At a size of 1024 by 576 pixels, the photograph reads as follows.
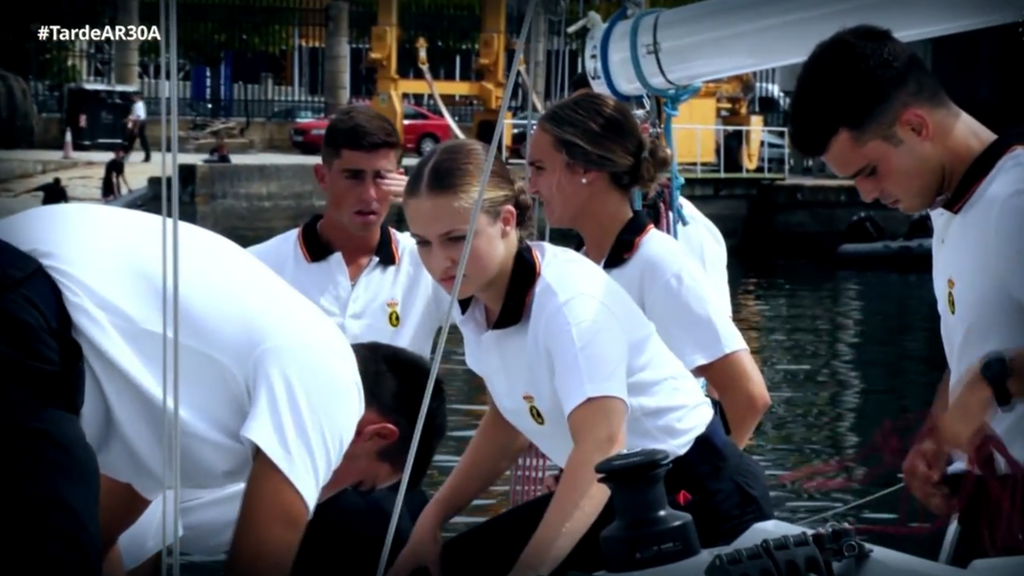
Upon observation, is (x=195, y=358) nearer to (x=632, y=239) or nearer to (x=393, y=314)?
(x=632, y=239)

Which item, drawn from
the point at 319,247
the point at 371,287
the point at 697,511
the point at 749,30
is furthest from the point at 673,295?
the point at 319,247

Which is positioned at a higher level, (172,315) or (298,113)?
(298,113)

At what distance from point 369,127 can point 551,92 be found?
1.39ft

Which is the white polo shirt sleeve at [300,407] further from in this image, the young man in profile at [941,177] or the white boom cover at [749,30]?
the white boom cover at [749,30]

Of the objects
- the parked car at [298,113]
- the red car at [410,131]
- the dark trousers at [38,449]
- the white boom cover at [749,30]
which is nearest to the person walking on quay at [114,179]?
the parked car at [298,113]

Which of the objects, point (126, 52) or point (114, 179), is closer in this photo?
point (126, 52)

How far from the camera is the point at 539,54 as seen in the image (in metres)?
3.09

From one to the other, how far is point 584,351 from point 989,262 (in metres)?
0.57

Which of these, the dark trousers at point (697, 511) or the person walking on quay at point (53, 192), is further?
the dark trousers at point (697, 511)

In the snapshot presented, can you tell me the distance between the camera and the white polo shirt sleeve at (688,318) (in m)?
2.94

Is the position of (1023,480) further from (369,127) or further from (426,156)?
(369,127)

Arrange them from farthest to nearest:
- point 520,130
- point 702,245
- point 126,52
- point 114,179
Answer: point 702,245 → point 520,130 → point 114,179 → point 126,52

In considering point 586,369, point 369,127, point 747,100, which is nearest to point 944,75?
point 586,369

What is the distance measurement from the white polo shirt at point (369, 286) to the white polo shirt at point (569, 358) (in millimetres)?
989
